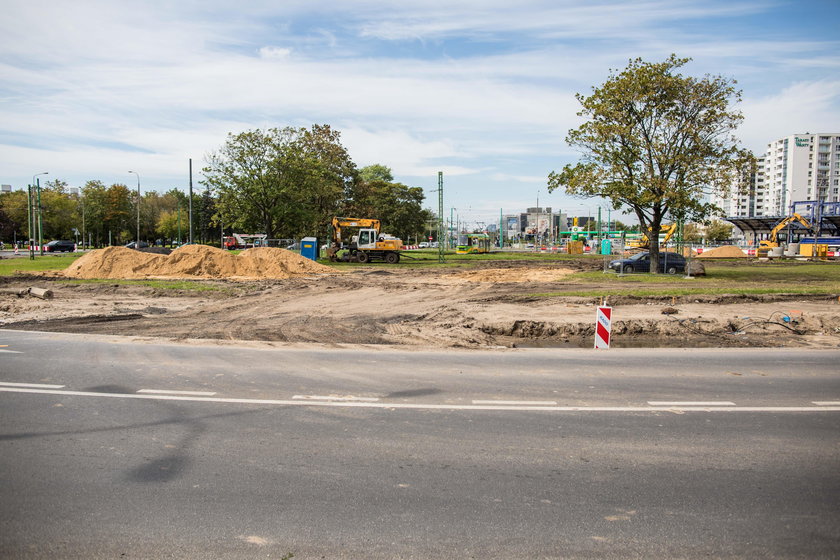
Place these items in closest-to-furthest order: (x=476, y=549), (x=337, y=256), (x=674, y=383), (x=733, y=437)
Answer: (x=476, y=549)
(x=733, y=437)
(x=674, y=383)
(x=337, y=256)

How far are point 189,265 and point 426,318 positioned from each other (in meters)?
21.0

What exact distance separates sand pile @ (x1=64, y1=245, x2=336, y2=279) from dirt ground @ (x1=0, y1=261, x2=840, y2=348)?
8.17 m

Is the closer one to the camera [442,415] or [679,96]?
[442,415]

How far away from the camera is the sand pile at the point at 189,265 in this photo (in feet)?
101

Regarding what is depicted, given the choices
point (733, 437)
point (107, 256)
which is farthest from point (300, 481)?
point (107, 256)

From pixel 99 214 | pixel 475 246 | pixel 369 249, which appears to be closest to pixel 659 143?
pixel 369 249

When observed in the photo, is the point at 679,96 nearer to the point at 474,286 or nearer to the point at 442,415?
the point at 474,286

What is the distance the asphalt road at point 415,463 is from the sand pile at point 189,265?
24.2m

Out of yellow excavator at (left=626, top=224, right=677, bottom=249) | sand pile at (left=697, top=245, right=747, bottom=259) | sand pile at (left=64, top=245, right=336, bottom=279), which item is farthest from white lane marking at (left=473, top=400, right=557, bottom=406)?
sand pile at (left=697, top=245, right=747, bottom=259)

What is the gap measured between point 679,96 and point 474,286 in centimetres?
1335

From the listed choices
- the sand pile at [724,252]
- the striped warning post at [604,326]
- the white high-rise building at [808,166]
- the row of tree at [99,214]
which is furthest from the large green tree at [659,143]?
the white high-rise building at [808,166]

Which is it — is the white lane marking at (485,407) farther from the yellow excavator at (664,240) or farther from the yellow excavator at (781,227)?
the yellow excavator at (781,227)

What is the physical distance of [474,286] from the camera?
85.0 ft

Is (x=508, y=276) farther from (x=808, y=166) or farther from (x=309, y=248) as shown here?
(x=808, y=166)
